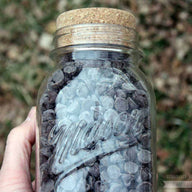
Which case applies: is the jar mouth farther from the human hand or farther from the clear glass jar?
the human hand

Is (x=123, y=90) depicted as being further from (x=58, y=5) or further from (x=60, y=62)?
(x=58, y=5)

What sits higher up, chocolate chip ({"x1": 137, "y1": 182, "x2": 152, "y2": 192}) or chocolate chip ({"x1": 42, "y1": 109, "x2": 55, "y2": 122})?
chocolate chip ({"x1": 42, "y1": 109, "x2": 55, "y2": 122})

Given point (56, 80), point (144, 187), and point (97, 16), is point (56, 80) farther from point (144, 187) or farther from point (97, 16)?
point (144, 187)

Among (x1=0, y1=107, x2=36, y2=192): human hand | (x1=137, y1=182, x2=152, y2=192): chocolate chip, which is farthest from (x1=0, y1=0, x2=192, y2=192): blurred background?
(x1=137, y1=182, x2=152, y2=192): chocolate chip

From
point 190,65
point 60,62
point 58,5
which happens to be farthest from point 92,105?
point 58,5

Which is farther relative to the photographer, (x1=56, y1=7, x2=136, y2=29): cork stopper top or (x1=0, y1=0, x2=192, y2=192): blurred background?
(x1=0, y1=0, x2=192, y2=192): blurred background

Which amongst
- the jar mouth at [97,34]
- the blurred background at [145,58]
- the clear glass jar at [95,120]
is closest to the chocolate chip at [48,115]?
the clear glass jar at [95,120]

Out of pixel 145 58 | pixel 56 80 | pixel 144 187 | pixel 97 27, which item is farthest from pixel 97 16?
pixel 145 58
